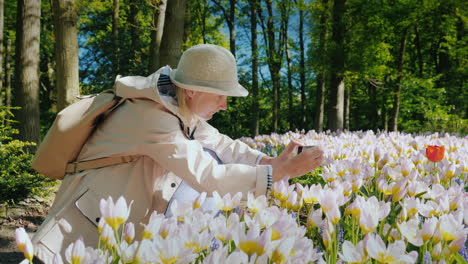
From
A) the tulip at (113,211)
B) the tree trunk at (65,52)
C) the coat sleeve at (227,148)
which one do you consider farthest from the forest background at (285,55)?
the tulip at (113,211)

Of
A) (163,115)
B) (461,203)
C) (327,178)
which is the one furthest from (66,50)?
(461,203)

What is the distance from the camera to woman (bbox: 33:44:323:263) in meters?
1.84

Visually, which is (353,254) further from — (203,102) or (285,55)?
(285,55)

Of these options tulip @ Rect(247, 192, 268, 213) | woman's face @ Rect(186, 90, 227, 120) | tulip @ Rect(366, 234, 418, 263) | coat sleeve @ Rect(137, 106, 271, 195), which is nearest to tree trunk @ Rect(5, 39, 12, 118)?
woman's face @ Rect(186, 90, 227, 120)

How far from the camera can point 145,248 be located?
3.22 feet

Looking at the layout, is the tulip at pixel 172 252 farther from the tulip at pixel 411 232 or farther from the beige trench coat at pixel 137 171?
the beige trench coat at pixel 137 171

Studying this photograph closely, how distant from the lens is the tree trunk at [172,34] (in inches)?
229

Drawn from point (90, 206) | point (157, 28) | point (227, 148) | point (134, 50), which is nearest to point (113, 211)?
point (90, 206)

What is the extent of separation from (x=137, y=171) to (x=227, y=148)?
2.46 feet

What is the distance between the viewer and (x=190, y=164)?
1.82 metres

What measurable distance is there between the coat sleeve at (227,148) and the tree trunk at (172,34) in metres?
3.27

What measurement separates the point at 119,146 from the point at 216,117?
1556cm

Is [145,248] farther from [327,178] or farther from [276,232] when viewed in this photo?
[327,178]

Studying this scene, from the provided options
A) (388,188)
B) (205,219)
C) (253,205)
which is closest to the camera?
(205,219)
